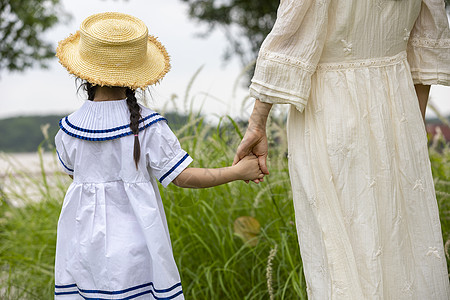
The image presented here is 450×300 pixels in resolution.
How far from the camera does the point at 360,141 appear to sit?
174cm

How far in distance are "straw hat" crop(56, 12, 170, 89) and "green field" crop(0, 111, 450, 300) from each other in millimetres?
697

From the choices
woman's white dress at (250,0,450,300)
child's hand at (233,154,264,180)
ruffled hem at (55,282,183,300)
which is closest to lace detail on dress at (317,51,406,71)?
woman's white dress at (250,0,450,300)

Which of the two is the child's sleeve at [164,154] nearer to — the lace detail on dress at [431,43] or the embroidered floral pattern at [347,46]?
the embroidered floral pattern at [347,46]

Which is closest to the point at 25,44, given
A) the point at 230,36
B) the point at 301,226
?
the point at 230,36

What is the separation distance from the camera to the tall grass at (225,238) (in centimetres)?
270

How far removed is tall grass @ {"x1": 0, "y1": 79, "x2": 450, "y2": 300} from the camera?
270 centimetres

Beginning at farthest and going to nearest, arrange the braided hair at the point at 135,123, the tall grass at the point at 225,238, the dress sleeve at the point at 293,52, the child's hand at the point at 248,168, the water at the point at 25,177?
the water at the point at 25,177, the tall grass at the point at 225,238, the child's hand at the point at 248,168, the braided hair at the point at 135,123, the dress sleeve at the point at 293,52

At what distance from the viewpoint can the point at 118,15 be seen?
6.64 ft

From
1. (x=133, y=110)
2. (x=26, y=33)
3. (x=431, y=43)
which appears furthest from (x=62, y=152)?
(x=26, y=33)

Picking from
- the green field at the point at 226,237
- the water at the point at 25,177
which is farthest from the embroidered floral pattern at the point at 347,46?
the water at the point at 25,177

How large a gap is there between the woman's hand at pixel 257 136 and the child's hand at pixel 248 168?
0.05 feet

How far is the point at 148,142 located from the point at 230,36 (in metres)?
5.29

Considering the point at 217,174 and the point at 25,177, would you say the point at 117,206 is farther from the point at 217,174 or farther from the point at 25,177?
the point at 25,177

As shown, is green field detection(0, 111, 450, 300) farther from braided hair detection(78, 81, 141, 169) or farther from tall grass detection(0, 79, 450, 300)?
braided hair detection(78, 81, 141, 169)
